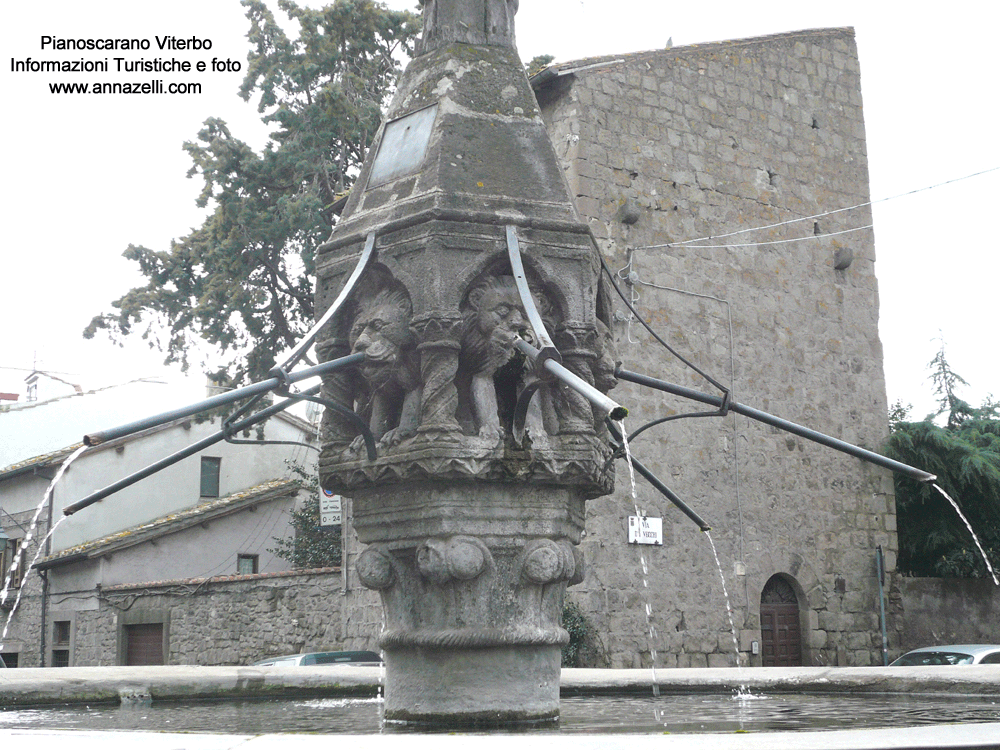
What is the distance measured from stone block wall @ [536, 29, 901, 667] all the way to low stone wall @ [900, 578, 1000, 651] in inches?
10.4

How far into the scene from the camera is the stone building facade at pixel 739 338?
1302 centimetres

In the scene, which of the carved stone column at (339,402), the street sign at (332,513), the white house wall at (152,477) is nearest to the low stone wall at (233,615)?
the street sign at (332,513)

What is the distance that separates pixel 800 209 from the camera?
607 inches

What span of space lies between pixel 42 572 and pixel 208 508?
3.26 meters

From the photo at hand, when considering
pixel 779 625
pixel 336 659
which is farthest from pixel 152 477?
pixel 779 625

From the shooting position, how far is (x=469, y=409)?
15.4 feet

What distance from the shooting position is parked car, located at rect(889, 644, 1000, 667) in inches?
401

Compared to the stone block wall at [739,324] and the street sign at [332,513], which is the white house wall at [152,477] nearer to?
the street sign at [332,513]

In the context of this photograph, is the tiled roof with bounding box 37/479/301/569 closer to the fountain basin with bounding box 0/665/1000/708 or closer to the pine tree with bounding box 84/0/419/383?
the pine tree with bounding box 84/0/419/383

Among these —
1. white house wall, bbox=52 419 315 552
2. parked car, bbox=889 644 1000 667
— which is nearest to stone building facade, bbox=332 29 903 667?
parked car, bbox=889 644 1000 667

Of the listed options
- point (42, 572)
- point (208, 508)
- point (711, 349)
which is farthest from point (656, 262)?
point (42, 572)

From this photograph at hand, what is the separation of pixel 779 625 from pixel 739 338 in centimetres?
347

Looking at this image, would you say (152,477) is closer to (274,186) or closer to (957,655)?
(274,186)

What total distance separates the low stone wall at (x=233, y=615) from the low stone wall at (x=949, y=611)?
23.8ft
